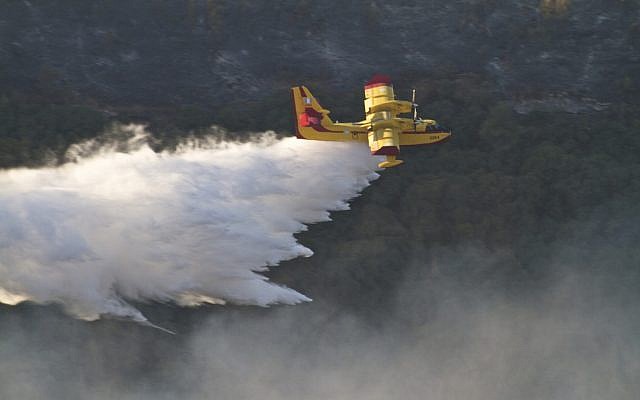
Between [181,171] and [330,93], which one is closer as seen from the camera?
[181,171]

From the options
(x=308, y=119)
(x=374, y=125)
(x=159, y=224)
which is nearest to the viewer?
(x=159, y=224)

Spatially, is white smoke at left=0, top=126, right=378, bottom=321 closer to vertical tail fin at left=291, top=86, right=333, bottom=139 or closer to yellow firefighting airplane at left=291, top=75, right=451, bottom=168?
yellow firefighting airplane at left=291, top=75, right=451, bottom=168

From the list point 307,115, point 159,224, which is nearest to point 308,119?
point 307,115

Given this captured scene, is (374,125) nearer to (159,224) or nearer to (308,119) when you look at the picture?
(308,119)

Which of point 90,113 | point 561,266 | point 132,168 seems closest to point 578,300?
point 561,266

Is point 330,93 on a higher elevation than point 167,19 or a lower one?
lower

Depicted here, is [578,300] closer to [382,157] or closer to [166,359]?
[382,157]

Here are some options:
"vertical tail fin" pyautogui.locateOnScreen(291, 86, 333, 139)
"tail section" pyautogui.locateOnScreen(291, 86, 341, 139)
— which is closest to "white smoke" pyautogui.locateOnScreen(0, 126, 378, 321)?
"tail section" pyautogui.locateOnScreen(291, 86, 341, 139)
